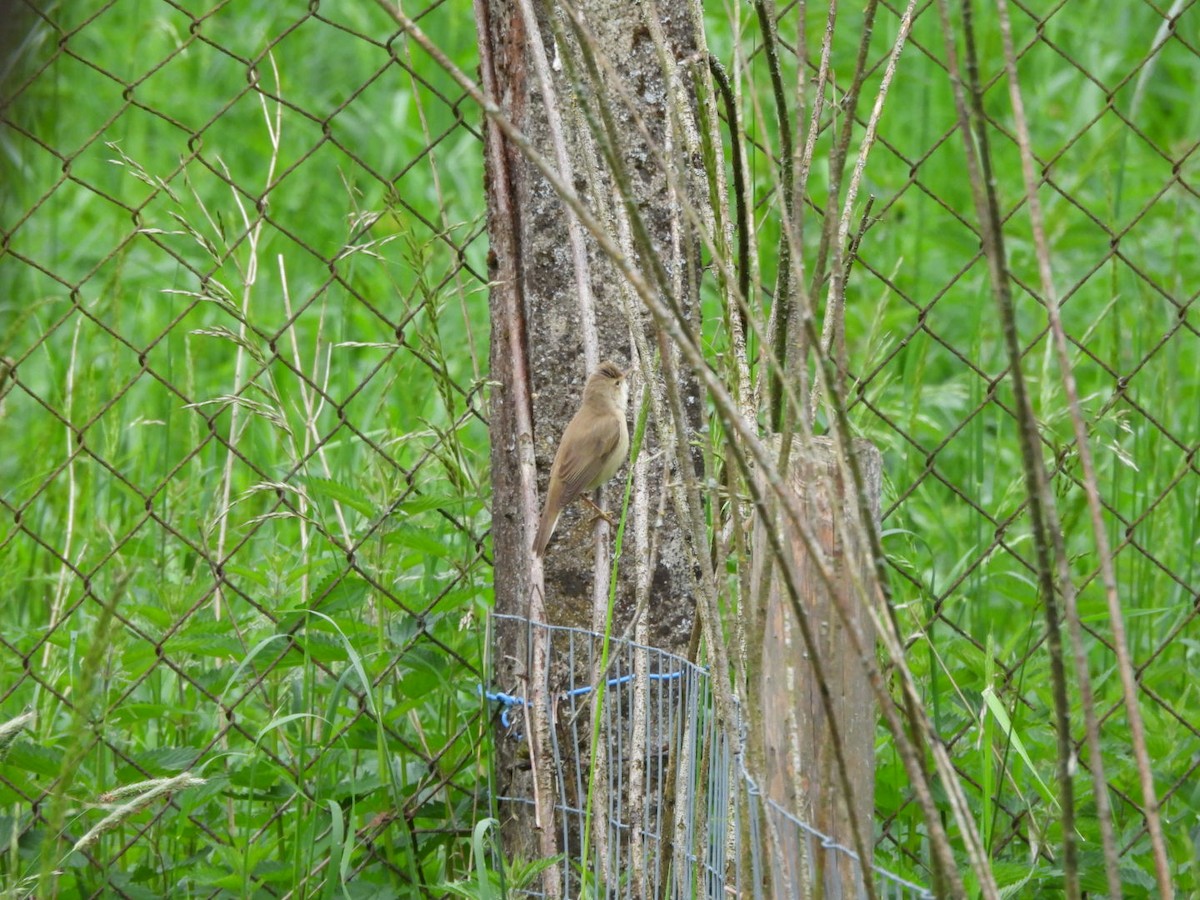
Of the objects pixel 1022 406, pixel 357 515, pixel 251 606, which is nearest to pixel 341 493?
pixel 251 606

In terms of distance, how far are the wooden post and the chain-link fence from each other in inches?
15.6

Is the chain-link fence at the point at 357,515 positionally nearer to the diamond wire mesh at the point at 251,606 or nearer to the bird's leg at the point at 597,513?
the diamond wire mesh at the point at 251,606

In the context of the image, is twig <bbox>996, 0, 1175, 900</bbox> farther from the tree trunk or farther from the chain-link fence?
the tree trunk

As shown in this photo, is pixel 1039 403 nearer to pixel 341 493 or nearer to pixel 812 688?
pixel 341 493

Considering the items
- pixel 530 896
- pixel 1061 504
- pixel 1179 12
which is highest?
pixel 1179 12

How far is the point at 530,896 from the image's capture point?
2.47 m

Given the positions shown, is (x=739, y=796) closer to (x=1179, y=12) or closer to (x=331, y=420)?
(x=1179, y=12)

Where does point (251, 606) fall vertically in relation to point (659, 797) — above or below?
above

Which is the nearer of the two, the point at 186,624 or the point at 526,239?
the point at 526,239

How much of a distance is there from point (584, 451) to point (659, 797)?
0.59 m

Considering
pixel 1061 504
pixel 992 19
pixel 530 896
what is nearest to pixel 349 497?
pixel 530 896

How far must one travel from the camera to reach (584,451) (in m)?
2.56

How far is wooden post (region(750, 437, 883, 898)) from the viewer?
5.37 feet

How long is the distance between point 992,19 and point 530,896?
544 cm
